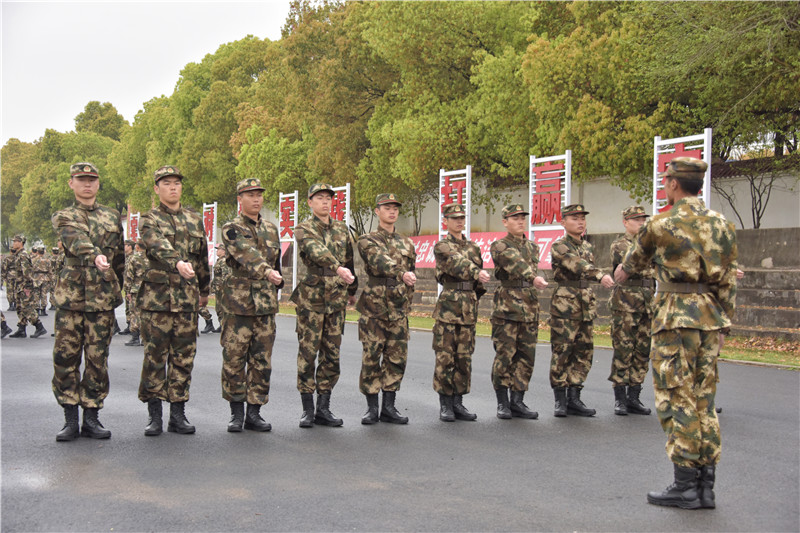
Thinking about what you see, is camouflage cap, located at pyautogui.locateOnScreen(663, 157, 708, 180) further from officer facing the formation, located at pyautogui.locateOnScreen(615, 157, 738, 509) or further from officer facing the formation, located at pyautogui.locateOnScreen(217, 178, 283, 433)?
officer facing the formation, located at pyautogui.locateOnScreen(217, 178, 283, 433)

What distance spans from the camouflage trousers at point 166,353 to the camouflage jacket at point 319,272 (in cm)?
105

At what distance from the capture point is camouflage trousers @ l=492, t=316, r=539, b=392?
7.61 m

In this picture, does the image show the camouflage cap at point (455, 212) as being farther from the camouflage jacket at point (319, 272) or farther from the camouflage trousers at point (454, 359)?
the camouflage jacket at point (319, 272)

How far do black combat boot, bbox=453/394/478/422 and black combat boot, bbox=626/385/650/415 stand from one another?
1.79 metres

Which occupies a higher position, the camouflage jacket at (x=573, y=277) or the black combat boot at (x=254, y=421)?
the camouflage jacket at (x=573, y=277)

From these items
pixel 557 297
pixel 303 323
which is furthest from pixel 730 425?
pixel 303 323

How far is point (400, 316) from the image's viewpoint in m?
7.35

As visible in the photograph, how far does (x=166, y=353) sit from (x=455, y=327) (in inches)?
111

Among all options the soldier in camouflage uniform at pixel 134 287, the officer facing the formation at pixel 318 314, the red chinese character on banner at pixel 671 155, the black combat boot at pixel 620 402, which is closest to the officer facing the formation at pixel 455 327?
the officer facing the formation at pixel 318 314

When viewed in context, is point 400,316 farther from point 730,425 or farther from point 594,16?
point 594,16

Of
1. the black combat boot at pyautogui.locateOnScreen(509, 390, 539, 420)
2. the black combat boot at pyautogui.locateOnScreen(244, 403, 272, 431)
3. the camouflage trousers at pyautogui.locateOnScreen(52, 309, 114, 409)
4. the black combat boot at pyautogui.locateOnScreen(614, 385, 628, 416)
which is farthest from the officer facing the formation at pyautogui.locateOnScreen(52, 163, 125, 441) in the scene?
the black combat boot at pyautogui.locateOnScreen(614, 385, 628, 416)

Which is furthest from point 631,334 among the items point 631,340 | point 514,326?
point 514,326

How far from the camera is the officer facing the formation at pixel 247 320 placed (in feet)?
22.0

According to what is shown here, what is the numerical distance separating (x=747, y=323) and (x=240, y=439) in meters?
12.9
